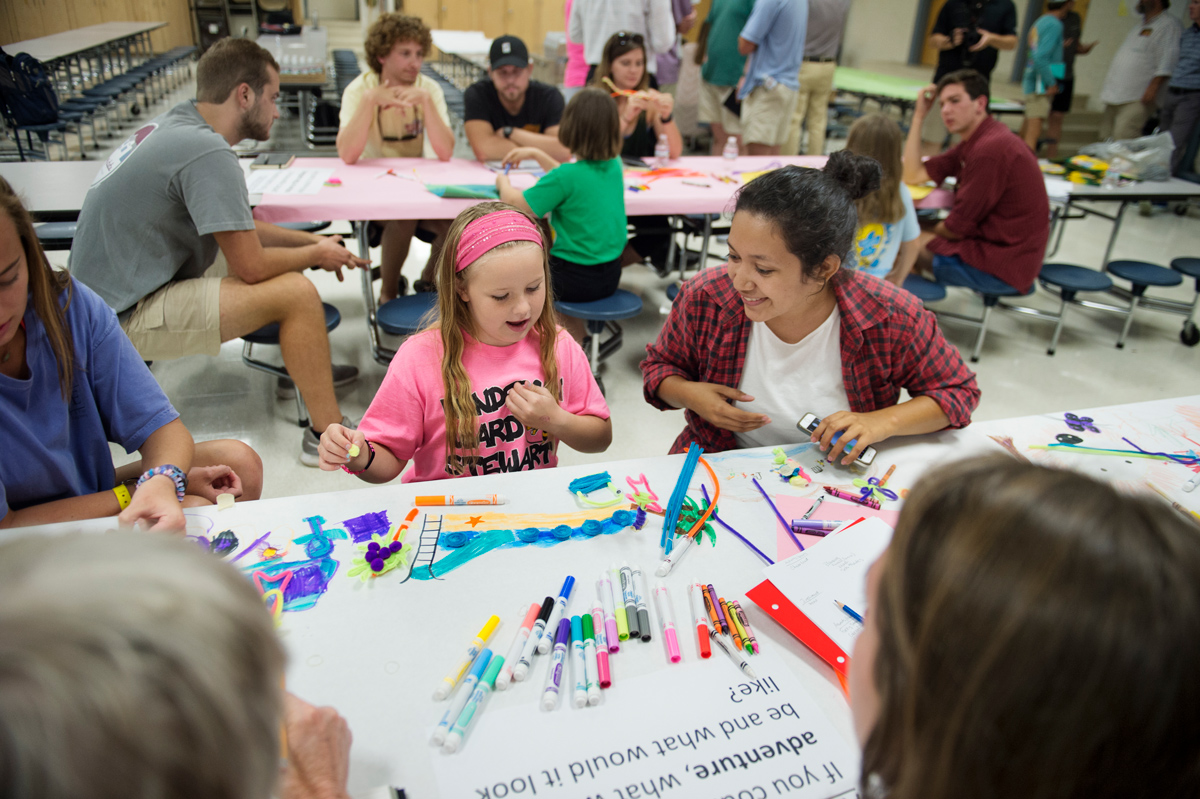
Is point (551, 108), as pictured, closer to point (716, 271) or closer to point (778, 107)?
point (778, 107)

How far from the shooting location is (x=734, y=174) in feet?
12.6

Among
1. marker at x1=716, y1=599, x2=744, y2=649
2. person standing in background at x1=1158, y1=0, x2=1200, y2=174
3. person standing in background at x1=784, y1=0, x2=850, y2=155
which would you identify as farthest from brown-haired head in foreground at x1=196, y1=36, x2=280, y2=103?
person standing in background at x1=1158, y1=0, x2=1200, y2=174

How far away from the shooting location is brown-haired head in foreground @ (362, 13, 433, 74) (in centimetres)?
343

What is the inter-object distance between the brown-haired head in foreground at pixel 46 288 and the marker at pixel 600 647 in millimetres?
1108

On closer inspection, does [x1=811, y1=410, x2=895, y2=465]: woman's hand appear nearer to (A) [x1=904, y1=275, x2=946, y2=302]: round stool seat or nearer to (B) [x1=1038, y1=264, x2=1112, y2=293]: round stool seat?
(A) [x1=904, y1=275, x2=946, y2=302]: round stool seat

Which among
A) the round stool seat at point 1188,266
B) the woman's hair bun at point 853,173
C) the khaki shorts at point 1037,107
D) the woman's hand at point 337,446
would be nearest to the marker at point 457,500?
the woman's hand at point 337,446

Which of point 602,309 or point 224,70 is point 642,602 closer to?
point 602,309

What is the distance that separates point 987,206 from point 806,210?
2.56m

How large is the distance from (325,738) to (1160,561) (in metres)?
0.79

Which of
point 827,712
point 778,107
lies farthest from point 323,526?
point 778,107

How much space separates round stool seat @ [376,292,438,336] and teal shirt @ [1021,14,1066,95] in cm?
666

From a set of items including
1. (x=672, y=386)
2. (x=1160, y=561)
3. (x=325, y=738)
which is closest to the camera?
(x=1160, y=561)

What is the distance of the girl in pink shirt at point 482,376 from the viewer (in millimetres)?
1510

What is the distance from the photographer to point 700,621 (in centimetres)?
105
